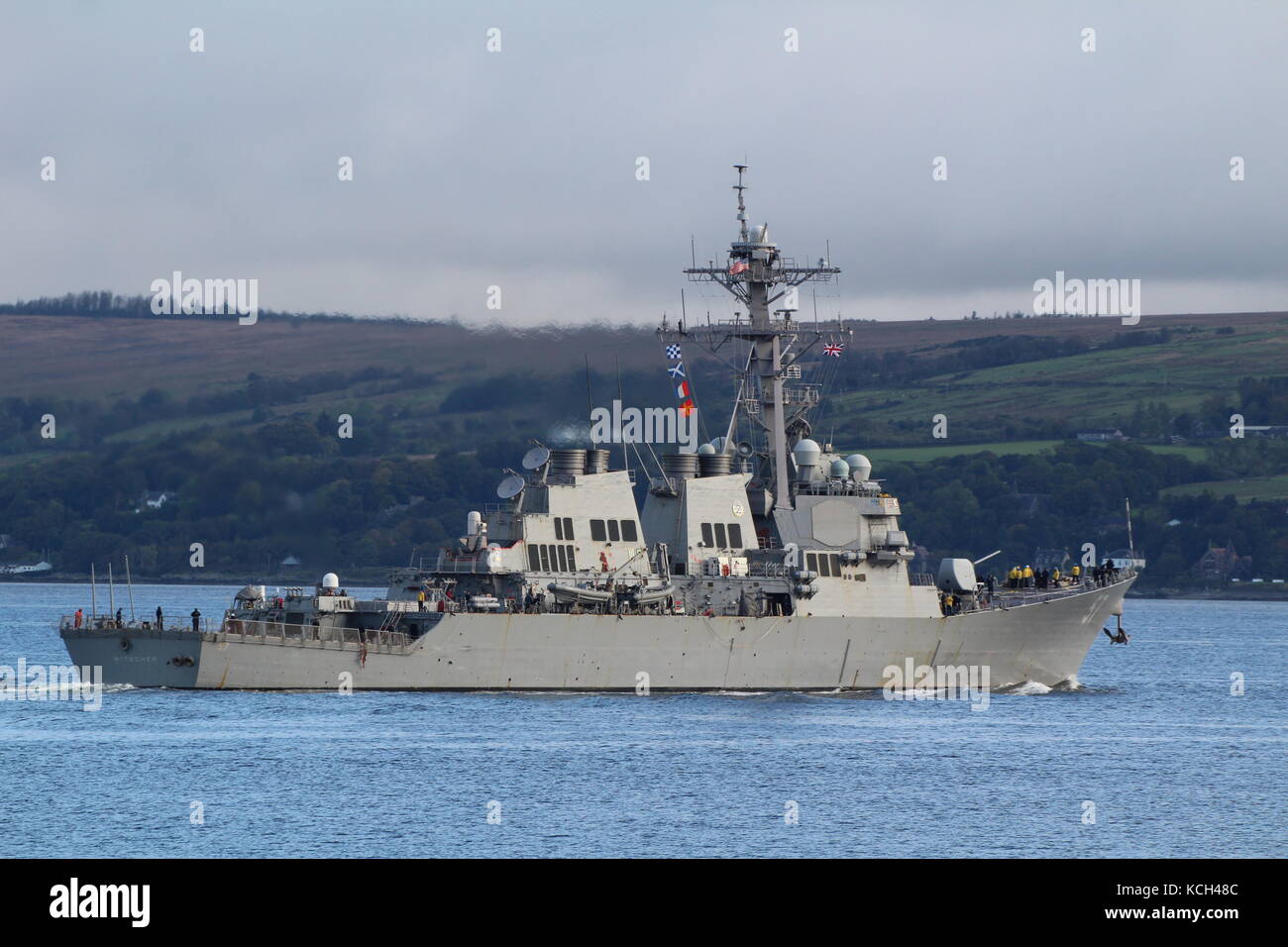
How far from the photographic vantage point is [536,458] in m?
43.0

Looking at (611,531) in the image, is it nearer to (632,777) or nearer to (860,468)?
(860,468)

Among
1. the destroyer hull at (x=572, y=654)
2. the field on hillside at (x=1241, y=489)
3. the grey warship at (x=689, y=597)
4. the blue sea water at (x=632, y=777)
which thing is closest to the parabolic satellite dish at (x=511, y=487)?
the grey warship at (x=689, y=597)

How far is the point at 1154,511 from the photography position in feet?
399

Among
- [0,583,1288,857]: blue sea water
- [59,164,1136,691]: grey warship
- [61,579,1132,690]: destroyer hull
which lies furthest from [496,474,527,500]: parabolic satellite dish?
[0,583,1288,857]: blue sea water

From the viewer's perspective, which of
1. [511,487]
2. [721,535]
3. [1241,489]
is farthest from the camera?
[1241,489]

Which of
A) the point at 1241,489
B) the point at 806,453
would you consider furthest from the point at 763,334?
the point at 1241,489

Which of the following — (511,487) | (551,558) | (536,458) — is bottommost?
(551,558)

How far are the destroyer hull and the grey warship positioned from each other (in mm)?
47

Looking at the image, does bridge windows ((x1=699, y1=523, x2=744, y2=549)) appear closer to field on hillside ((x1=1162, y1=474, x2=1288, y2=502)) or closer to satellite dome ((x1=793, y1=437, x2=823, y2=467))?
satellite dome ((x1=793, y1=437, x2=823, y2=467))

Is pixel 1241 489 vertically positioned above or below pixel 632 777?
above

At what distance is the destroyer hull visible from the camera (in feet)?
131

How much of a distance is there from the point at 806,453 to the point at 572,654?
31.1ft
